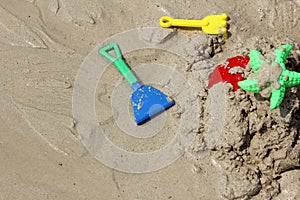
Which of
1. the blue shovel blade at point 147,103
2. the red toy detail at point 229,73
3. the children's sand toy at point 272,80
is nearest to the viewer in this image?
the children's sand toy at point 272,80

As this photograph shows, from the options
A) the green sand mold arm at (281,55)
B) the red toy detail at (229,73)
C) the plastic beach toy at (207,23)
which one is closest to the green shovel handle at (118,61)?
the plastic beach toy at (207,23)

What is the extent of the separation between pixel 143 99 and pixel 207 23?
59 centimetres

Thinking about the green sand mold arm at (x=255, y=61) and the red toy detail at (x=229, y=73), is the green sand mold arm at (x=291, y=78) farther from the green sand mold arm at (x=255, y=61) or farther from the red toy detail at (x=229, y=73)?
the red toy detail at (x=229, y=73)

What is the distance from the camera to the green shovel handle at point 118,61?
8.21 feet

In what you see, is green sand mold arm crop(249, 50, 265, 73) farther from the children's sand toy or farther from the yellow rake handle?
the yellow rake handle

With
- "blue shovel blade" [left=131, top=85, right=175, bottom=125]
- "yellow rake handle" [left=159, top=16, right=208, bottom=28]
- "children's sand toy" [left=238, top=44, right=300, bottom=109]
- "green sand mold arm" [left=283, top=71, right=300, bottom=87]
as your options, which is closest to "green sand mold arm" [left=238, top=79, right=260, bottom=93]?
"children's sand toy" [left=238, top=44, right=300, bottom=109]

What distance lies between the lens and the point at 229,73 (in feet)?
7.50

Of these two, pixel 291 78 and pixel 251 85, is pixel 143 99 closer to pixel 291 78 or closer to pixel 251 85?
pixel 251 85

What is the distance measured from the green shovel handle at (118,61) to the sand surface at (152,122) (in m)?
0.05

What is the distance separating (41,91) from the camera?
2479mm

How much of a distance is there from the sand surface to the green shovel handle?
49 millimetres

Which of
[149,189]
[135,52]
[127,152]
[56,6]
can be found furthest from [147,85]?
[56,6]

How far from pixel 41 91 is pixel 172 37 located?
82cm

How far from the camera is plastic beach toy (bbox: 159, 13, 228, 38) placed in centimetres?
256
